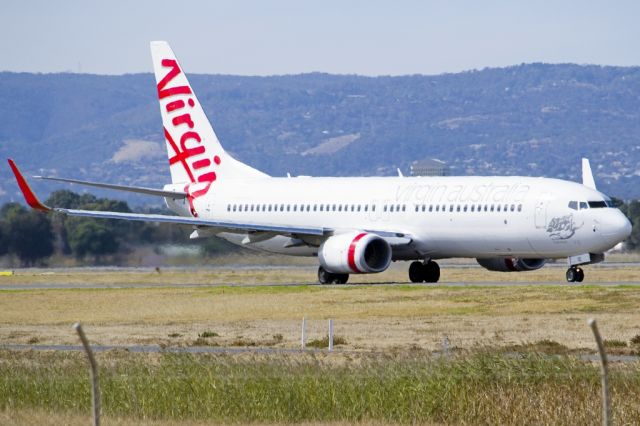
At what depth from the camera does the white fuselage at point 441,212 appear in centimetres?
5184

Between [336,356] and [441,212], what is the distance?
80.5 ft

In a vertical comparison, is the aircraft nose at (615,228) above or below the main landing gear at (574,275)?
above

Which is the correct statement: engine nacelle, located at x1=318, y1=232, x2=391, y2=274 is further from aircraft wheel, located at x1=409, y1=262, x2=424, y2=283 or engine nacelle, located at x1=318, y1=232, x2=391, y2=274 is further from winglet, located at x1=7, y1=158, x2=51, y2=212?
winglet, located at x1=7, y1=158, x2=51, y2=212

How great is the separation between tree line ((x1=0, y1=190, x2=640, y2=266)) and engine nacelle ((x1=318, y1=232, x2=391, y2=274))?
13178mm

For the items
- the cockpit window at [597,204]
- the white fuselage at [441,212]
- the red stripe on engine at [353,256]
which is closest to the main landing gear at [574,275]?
the white fuselage at [441,212]

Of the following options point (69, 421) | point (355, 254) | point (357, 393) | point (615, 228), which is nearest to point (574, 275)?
point (615, 228)

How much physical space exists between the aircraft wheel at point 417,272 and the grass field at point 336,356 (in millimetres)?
2985

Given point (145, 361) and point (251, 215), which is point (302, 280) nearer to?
point (251, 215)

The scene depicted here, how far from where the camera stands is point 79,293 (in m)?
54.9

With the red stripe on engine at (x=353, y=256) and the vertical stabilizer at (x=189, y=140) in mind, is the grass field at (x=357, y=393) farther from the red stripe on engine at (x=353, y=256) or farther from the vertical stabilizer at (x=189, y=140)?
the vertical stabilizer at (x=189, y=140)

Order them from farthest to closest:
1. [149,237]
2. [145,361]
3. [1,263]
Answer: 1. [1,263]
2. [149,237]
3. [145,361]

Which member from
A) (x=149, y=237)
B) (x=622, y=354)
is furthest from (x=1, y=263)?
(x=622, y=354)

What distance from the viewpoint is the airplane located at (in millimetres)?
52156

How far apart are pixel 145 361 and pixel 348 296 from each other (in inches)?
831
